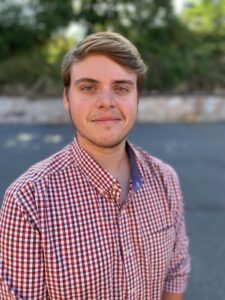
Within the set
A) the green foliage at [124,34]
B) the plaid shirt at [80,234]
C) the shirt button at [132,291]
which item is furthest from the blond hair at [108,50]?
the green foliage at [124,34]

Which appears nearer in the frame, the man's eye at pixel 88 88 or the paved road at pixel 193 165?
the man's eye at pixel 88 88

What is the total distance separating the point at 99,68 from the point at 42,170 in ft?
1.07

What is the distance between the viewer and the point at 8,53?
34.6 ft

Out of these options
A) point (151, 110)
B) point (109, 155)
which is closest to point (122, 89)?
point (109, 155)

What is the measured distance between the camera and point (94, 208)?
1.13 metres

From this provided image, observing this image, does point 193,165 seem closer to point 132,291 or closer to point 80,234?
point 132,291

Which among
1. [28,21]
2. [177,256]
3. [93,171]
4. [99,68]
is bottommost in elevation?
[177,256]

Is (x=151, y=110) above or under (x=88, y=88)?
under

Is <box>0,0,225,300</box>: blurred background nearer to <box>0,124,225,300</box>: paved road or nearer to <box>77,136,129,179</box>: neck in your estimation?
<box>0,124,225,300</box>: paved road

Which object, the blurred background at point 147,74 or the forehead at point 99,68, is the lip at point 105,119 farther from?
the blurred background at point 147,74

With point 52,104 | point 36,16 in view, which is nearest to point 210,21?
point 36,16

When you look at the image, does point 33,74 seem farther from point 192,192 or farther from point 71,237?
point 71,237

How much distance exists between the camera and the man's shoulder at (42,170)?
107cm

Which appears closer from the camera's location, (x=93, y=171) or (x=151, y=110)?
(x=93, y=171)
